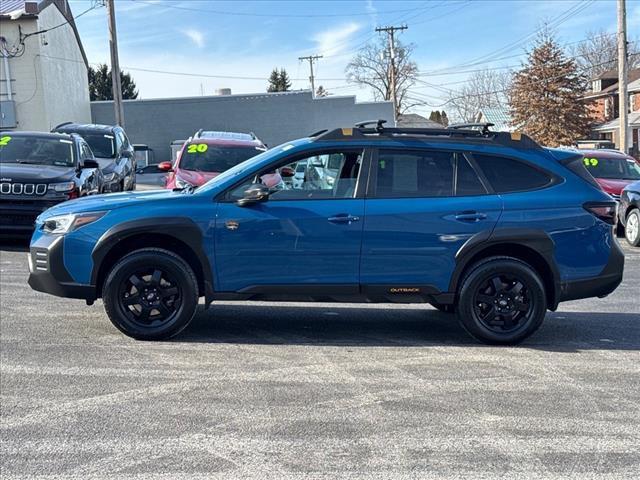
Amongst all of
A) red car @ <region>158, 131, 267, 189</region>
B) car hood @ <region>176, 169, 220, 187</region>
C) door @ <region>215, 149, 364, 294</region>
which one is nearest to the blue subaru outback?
door @ <region>215, 149, 364, 294</region>

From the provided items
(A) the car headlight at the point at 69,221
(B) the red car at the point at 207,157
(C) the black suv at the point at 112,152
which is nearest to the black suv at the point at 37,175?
(B) the red car at the point at 207,157

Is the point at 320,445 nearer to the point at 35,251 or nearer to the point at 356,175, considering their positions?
the point at 356,175

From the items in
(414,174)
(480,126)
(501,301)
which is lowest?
(501,301)

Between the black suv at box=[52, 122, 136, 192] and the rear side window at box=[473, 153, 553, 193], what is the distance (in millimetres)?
10437

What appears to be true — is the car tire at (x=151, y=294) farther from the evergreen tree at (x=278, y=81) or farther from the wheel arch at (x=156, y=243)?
the evergreen tree at (x=278, y=81)

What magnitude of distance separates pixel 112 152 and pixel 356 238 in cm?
1166

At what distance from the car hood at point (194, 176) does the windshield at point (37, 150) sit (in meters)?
1.87

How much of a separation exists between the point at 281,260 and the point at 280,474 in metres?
2.49

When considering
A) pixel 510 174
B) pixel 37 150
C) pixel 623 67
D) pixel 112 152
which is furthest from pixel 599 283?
pixel 623 67

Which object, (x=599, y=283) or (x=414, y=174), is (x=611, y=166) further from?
(x=414, y=174)

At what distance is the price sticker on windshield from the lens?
12.5 meters

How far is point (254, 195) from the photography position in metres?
5.88

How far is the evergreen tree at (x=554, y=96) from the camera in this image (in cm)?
5009

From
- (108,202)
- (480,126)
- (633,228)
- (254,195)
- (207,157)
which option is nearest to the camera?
(254,195)
